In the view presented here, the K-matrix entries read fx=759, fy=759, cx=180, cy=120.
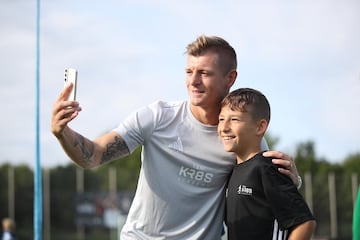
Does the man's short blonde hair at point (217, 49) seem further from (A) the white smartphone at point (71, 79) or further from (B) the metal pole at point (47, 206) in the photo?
(B) the metal pole at point (47, 206)

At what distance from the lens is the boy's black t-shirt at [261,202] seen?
4.03 meters

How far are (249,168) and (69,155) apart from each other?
100cm

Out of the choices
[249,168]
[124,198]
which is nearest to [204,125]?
[249,168]

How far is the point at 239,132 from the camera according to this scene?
14.0 ft

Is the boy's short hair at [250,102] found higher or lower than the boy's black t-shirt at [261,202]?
higher

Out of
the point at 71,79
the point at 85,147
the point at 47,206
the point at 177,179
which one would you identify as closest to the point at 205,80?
the point at 177,179

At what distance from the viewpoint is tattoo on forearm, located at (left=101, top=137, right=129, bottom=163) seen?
14.0 ft

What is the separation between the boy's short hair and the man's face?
0.13 meters

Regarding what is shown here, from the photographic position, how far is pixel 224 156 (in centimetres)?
446

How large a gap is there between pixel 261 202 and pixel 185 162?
0.54m

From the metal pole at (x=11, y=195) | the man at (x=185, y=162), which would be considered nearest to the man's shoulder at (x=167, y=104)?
the man at (x=185, y=162)

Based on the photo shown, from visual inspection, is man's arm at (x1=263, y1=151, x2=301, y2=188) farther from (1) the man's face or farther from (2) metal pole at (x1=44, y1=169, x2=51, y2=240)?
(2) metal pole at (x1=44, y1=169, x2=51, y2=240)

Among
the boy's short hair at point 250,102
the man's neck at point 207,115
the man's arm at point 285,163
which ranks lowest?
the man's arm at point 285,163

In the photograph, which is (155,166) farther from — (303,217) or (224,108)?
(303,217)
